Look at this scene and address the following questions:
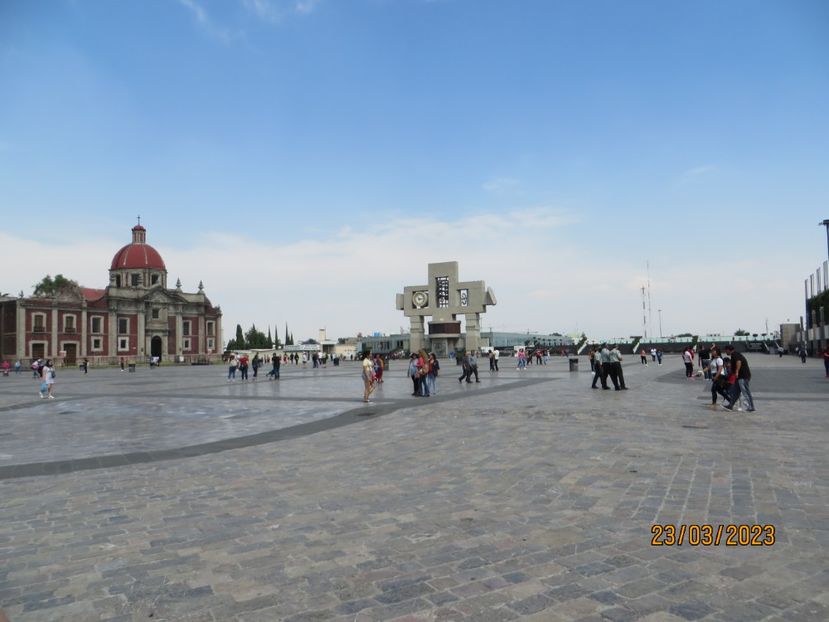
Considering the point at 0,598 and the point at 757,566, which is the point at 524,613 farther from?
the point at 0,598

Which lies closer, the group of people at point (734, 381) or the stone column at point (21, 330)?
the group of people at point (734, 381)

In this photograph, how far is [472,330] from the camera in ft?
257

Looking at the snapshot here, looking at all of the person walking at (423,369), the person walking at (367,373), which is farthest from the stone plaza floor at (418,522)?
the person walking at (423,369)

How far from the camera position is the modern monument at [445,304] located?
7881 centimetres

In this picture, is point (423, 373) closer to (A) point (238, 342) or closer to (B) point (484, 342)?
(B) point (484, 342)

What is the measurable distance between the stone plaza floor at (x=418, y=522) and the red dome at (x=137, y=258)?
3311 inches

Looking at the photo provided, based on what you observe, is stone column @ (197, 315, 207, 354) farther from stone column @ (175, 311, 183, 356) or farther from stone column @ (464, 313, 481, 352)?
stone column @ (464, 313, 481, 352)

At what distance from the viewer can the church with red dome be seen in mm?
68438

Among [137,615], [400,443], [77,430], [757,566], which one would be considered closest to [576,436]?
[400,443]

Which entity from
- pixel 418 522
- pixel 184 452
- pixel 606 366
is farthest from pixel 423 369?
pixel 418 522

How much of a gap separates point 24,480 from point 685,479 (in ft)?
28.4

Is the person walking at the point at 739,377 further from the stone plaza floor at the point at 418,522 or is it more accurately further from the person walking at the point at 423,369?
the person walking at the point at 423,369

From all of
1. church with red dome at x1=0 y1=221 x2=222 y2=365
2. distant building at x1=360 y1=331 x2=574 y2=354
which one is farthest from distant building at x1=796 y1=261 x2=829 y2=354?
church with red dome at x1=0 y1=221 x2=222 y2=365

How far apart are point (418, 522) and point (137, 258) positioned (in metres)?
93.7
